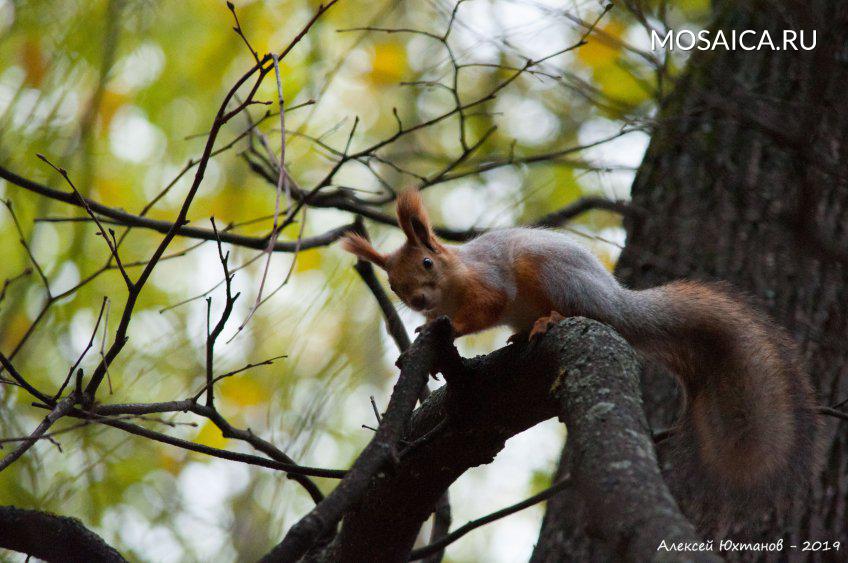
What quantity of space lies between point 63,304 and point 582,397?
5.62ft

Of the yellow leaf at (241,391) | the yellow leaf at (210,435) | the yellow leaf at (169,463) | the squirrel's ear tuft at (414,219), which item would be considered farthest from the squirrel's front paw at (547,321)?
the yellow leaf at (169,463)

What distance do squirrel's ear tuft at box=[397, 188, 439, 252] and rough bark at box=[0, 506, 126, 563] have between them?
1.34 m

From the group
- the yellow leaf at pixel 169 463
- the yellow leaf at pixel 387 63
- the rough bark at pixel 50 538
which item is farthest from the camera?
the yellow leaf at pixel 387 63

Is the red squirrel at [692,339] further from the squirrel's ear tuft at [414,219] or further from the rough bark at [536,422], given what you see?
the rough bark at [536,422]

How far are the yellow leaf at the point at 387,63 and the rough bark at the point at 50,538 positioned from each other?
386 centimetres

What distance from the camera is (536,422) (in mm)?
1737

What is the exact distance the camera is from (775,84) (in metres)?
3.16

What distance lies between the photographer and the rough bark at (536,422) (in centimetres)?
102

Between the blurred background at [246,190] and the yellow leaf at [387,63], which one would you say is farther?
the yellow leaf at [387,63]

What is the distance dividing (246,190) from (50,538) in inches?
130

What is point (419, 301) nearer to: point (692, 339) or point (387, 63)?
point (692, 339)

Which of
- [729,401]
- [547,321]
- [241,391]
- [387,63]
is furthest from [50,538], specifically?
[387,63]

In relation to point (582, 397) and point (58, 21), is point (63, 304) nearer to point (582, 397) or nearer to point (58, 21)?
point (58, 21)

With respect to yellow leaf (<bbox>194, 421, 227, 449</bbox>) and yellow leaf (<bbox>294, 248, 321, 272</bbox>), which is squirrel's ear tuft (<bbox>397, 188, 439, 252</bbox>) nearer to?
yellow leaf (<bbox>194, 421, 227, 449</bbox>)
